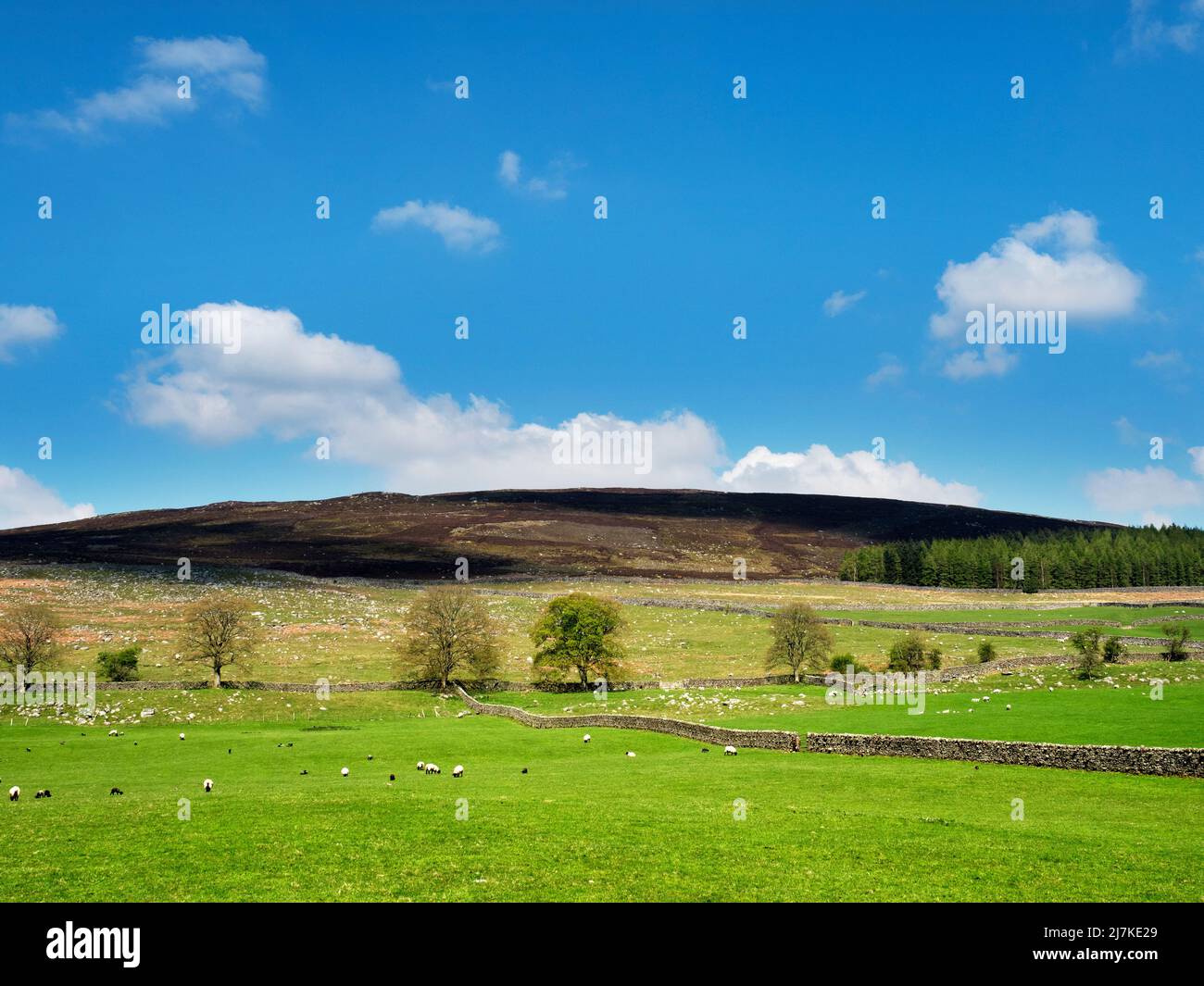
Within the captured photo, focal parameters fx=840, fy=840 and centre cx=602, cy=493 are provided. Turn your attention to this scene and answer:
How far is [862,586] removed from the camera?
167 m

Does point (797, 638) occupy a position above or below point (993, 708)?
above

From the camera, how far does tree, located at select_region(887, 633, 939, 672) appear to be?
68000mm

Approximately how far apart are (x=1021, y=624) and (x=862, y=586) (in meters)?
66.1

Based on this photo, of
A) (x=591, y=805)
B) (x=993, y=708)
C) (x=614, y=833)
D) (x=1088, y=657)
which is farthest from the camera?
(x=1088, y=657)

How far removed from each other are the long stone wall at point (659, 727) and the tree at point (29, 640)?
35001 mm

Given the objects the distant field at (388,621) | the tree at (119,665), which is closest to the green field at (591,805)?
the tree at (119,665)

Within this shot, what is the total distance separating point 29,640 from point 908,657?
70.0 m

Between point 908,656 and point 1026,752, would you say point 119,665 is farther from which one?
point 1026,752

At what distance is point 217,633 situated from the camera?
68.4m

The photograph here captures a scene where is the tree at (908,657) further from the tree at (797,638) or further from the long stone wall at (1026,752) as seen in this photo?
the long stone wall at (1026,752)

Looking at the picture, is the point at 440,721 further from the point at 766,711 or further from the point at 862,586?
the point at 862,586

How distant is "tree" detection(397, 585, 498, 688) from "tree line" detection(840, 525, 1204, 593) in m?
124

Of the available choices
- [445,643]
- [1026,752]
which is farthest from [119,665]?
[1026,752]
